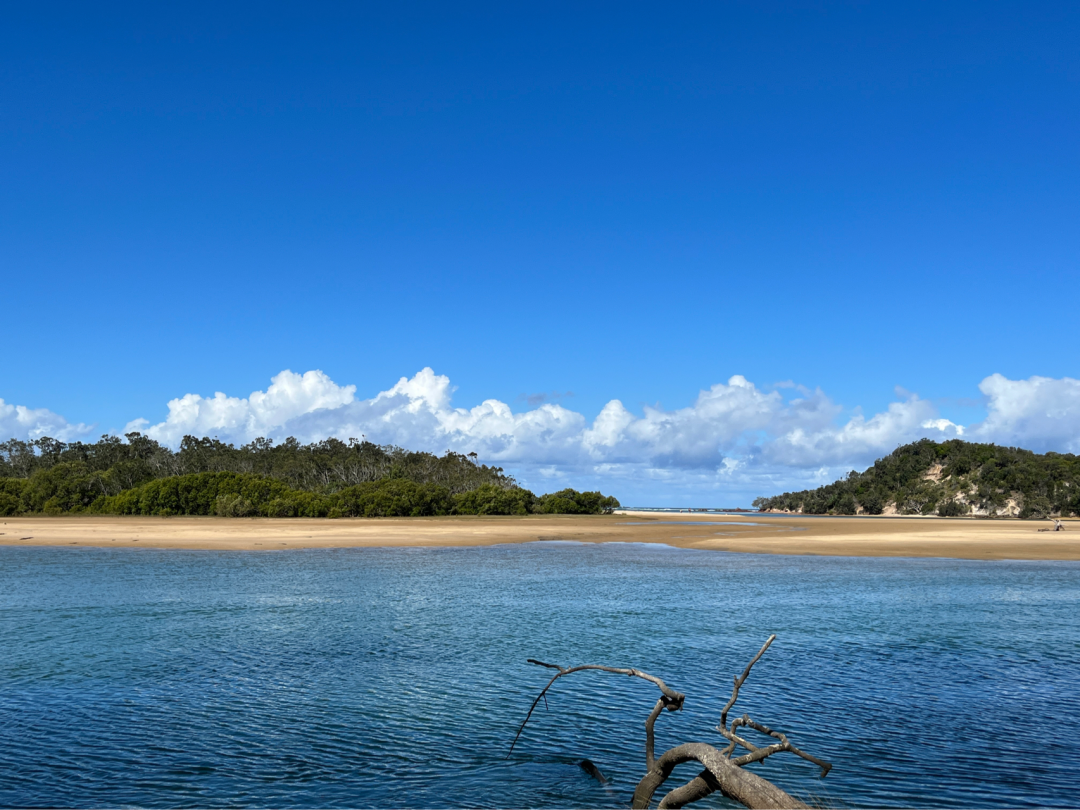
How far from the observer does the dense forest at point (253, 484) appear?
9788 cm

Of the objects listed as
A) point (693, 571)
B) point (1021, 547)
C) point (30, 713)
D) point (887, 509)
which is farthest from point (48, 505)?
point (887, 509)

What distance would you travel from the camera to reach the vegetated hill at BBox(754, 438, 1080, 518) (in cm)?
13012

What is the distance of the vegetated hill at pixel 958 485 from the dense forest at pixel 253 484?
233 feet

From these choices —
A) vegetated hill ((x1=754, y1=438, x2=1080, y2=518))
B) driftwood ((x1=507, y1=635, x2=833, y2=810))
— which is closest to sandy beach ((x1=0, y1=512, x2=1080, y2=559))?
driftwood ((x1=507, y1=635, x2=833, y2=810))

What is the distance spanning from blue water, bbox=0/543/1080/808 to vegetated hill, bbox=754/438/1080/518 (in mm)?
121480

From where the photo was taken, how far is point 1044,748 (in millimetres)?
12172

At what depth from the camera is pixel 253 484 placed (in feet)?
327

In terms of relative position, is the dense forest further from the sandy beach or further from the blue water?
the blue water

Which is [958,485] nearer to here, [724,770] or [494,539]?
[494,539]

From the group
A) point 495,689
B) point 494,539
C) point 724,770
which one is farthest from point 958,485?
point 724,770

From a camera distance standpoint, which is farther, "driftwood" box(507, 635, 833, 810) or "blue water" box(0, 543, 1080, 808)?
"blue water" box(0, 543, 1080, 808)

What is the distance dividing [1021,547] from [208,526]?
68004mm

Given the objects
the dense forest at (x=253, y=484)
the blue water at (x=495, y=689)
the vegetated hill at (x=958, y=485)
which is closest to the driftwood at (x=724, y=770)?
the blue water at (x=495, y=689)

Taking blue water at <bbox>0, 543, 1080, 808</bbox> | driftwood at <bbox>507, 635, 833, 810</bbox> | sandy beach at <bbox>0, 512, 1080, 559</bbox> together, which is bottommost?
sandy beach at <bbox>0, 512, 1080, 559</bbox>
